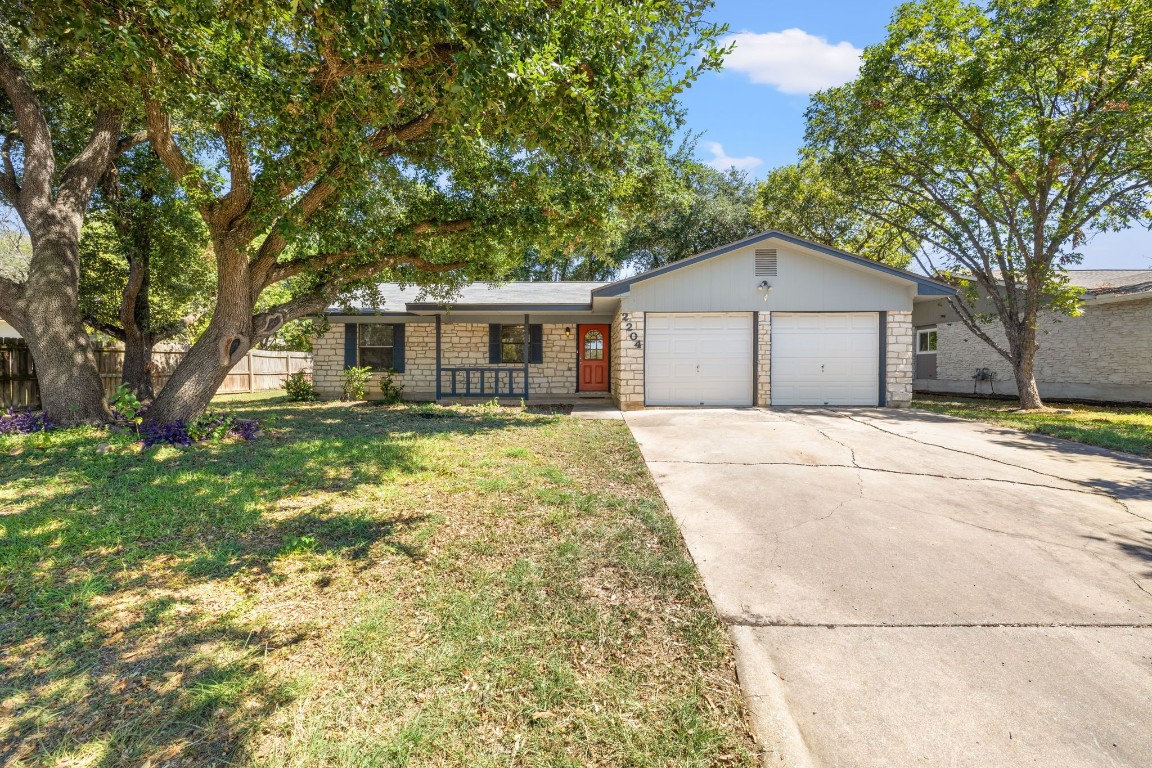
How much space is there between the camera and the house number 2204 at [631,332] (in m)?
10.9

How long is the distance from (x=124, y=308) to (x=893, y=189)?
57.7 ft

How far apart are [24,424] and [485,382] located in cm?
861

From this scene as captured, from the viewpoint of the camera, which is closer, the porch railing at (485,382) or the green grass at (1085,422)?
the green grass at (1085,422)

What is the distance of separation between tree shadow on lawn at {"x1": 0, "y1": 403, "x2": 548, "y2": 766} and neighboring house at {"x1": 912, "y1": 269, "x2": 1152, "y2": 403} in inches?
573

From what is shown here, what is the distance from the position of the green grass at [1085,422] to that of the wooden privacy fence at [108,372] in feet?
52.6

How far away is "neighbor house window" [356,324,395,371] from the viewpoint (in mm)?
13406

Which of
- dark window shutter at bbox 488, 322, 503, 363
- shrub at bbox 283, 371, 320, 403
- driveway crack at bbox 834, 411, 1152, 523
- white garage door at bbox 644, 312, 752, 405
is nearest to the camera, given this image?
driveway crack at bbox 834, 411, 1152, 523

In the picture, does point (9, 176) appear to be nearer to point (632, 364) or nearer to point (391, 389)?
point (391, 389)

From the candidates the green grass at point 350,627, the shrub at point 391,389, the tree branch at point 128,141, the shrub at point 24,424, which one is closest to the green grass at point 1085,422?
the green grass at point 350,627

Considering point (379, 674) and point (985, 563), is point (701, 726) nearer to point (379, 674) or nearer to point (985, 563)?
point (379, 674)

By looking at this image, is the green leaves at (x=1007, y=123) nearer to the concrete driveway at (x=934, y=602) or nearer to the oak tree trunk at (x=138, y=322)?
the concrete driveway at (x=934, y=602)

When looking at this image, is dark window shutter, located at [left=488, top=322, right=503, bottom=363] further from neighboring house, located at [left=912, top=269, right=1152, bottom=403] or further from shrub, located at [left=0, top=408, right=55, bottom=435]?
neighboring house, located at [left=912, top=269, right=1152, bottom=403]

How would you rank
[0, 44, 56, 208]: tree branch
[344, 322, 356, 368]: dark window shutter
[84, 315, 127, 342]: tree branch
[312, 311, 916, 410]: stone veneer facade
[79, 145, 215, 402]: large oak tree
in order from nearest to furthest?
[0, 44, 56, 208]: tree branch
[79, 145, 215, 402]: large oak tree
[84, 315, 127, 342]: tree branch
[344, 322, 356, 368]: dark window shutter
[312, 311, 916, 410]: stone veneer facade

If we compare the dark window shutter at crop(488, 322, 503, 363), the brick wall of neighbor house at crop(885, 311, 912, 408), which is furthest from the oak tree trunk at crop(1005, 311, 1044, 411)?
the dark window shutter at crop(488, 322, 503, 363)
